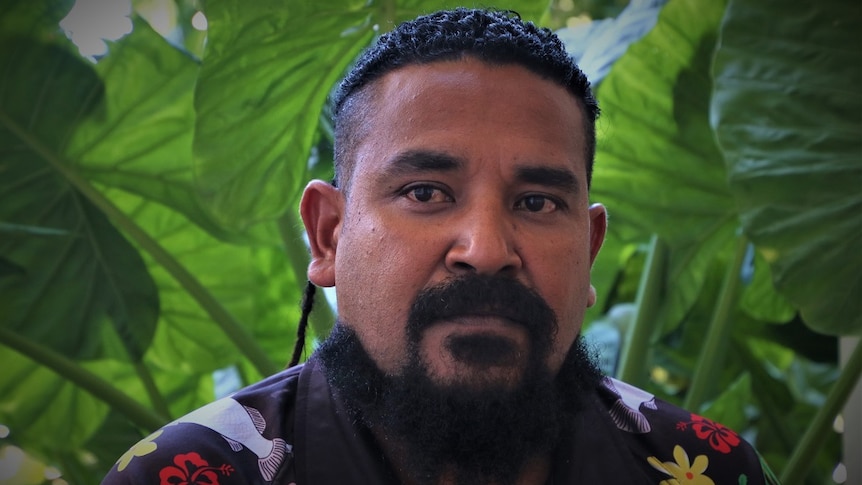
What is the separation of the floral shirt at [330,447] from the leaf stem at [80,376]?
0.48 metres

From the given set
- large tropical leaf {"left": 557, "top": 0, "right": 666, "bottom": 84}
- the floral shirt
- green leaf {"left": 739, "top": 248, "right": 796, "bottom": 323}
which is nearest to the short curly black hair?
the floral shirt

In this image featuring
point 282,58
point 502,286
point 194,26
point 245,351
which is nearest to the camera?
point 502,286

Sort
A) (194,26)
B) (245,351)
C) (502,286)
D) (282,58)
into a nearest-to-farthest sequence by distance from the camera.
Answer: (502,286)
(282,58)
(245,351)
(194,26)

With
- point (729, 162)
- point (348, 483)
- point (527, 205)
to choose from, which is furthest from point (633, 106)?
point (348, 483)

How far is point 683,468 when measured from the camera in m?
0.87

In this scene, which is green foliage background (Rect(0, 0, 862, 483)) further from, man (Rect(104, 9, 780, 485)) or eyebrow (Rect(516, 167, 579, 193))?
eyebrow (Rect(516, 167, 579, 193))

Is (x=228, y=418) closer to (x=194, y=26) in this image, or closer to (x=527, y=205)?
(x=527, y=205)

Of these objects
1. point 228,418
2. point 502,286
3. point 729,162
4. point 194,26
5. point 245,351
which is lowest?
point 245,351

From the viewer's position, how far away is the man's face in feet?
2.31

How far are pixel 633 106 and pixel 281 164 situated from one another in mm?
549

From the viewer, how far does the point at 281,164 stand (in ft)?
4.09

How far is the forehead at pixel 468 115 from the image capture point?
2.42ft

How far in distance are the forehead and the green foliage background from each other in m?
0.44

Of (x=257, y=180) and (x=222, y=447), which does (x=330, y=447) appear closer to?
(x=222, y=447)
